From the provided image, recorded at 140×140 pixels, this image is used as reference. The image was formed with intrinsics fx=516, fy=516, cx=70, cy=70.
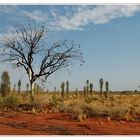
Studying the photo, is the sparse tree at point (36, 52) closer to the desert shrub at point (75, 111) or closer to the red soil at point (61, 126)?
the desert shrub at point (75, 111)

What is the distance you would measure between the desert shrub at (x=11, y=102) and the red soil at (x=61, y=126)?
1.51 m

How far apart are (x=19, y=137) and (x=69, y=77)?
1954mm

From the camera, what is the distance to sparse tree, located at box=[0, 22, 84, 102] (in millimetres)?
11805

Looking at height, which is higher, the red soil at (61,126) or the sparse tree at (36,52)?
the sparse tree at (36,52)

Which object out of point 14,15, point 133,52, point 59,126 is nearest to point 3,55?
point 14,15

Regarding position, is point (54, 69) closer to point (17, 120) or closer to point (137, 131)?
point (17, 120)

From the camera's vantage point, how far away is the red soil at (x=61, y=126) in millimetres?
10883

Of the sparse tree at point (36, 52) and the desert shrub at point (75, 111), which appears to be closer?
the sparse tree at point (36, 52)

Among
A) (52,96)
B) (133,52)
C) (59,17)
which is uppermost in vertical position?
(59,17)

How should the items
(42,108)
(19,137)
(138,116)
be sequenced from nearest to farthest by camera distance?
(19,137) → (138,116) → (42,108)

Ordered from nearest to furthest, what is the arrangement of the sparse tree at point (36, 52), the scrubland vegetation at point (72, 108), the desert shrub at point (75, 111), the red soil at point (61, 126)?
the red soil at point (61, 126) → the sparse tree at point (36, 52) → the desert shrub at point (75, 111) → the scrubland vegetation at point (72, 108)

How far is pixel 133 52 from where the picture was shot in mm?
11508

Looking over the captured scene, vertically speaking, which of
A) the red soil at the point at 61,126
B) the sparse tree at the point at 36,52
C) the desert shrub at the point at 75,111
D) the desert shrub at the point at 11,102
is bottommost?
the red soil at the point at 61,126

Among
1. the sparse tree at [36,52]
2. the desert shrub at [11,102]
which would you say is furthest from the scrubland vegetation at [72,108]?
the sparse tree at [36,52]
